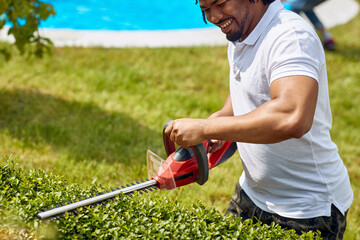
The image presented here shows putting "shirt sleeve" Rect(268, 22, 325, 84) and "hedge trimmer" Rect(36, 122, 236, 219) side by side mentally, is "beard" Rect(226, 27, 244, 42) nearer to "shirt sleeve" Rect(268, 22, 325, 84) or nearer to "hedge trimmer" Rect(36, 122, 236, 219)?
"shirt sleeve" Rect(268, 22, 325, 84)

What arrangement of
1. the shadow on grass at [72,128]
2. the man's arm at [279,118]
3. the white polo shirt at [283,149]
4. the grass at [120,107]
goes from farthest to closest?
the shadow on grass at [72,128], the grass at [120,107], the white polo shirt at [283,149], the man's arm at [279,118]

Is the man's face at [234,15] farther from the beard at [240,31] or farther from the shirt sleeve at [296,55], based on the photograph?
the shirt sleeve at [296,55]

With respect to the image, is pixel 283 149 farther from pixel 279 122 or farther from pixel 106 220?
pixel 106 220

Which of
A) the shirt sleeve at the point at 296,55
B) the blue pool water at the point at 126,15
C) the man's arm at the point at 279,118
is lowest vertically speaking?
the blue pool water at the point at 126,15

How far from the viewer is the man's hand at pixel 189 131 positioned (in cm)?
175

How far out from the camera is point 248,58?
1.90 m

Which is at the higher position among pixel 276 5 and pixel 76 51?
Result: pixel 276 5

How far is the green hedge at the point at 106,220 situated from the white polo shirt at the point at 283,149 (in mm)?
178

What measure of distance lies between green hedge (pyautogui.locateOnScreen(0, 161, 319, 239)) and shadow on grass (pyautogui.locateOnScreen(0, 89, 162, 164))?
1.77 m

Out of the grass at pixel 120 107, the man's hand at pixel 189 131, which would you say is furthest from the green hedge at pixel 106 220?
the grass at pixel 120 107

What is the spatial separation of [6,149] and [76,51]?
8.53ft

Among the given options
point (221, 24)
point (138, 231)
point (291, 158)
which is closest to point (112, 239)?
point (138, 231)

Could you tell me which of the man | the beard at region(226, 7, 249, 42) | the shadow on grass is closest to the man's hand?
the man

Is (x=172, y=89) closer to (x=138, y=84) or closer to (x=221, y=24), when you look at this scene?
(x=138, y=84)
